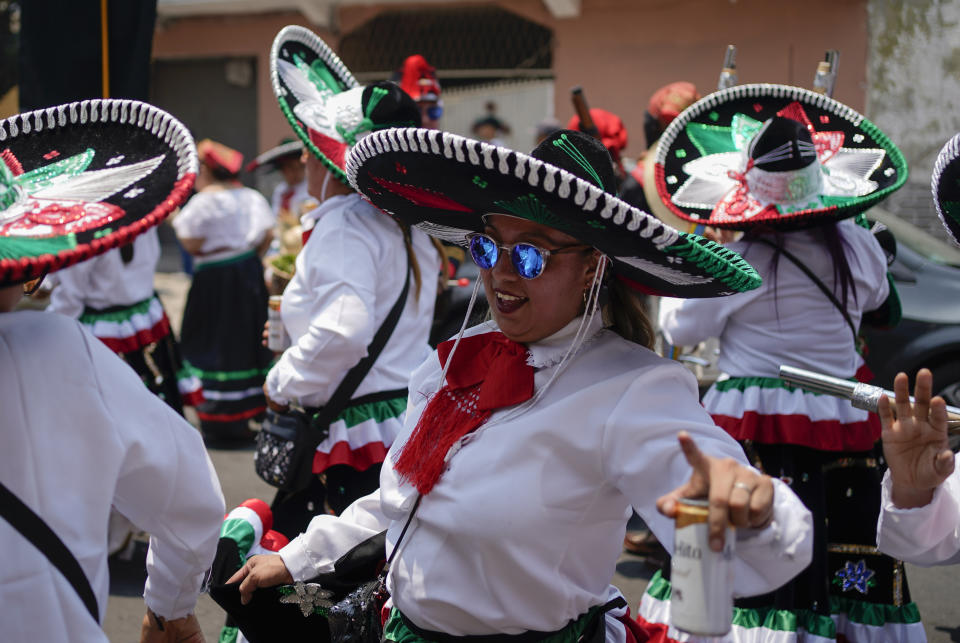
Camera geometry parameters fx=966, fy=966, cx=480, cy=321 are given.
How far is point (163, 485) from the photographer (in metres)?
1.87

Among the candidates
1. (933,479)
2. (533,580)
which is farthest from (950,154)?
(533,580)

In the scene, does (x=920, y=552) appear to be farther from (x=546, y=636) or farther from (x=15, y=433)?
(x=15, y=433)

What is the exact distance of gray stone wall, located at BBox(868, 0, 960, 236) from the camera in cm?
1166

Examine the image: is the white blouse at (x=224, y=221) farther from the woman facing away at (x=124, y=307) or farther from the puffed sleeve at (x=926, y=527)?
the puffed sleeve at (x=926, y=527)

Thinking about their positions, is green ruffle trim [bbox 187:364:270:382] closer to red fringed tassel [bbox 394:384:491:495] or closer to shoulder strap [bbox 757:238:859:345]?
shoulder strap [bbox 757:238:859:345]

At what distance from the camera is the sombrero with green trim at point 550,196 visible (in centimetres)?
169

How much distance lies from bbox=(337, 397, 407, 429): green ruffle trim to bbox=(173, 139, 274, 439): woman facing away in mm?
3817

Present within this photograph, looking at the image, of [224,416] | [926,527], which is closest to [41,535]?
[926,527]

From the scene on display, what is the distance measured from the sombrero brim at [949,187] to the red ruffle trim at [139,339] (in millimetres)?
4163

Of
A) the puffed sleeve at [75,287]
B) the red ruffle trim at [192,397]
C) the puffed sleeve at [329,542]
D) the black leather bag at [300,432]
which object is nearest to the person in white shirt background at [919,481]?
the puffed sleeve at [329,542]

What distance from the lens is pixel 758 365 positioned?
360cm

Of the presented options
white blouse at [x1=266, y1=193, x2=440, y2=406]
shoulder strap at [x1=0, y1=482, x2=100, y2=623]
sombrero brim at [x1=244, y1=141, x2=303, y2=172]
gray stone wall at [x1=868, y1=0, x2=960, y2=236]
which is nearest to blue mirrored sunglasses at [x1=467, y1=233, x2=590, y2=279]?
shoulder strap at [x1=0, y1=482, x2=100, y2=623]

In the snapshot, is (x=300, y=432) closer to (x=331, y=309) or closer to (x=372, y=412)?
(x=372, y=412)

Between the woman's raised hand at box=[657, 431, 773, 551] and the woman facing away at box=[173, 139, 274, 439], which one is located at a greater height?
the woman's raised hand at box=[657, 431, 773, 551]
